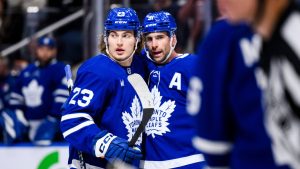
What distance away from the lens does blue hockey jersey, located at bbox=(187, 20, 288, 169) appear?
1797mm

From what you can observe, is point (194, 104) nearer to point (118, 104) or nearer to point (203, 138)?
point (203, 138)

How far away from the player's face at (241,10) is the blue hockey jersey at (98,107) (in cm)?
205

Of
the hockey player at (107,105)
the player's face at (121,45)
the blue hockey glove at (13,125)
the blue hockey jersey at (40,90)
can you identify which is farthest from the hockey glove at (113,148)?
the blue hockey jersey at (40,90)

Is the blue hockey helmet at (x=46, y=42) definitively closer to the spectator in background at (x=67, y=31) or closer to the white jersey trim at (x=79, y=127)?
the spectator in background at (x=67, y=31)

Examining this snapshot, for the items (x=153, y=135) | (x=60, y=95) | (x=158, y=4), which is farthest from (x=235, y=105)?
(x=60, y=95)

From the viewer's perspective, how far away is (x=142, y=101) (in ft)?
13.0

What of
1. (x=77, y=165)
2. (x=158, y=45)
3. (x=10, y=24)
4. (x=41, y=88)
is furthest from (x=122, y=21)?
(x=10, y=24)

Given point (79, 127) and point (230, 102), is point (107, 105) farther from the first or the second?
point (230, 102)

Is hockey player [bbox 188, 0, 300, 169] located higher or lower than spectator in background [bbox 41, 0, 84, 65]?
higher

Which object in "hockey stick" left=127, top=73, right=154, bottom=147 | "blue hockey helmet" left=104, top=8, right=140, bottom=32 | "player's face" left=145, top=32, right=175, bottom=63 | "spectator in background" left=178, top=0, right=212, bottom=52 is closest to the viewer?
"hockey stick" left=127, top=73, right=154, bottom=147

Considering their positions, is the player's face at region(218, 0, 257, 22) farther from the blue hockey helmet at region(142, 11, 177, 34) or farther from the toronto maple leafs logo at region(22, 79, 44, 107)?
the toronto maple leafs logo at region(22, 79, 44, 107)

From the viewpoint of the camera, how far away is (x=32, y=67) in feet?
25.9

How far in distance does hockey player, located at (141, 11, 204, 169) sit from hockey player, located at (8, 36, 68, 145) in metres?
3.23

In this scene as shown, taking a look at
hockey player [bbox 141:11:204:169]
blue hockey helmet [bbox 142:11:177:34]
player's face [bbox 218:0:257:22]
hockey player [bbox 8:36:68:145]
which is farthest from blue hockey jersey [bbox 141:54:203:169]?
hockey player [bbox 8:36:68:145]
